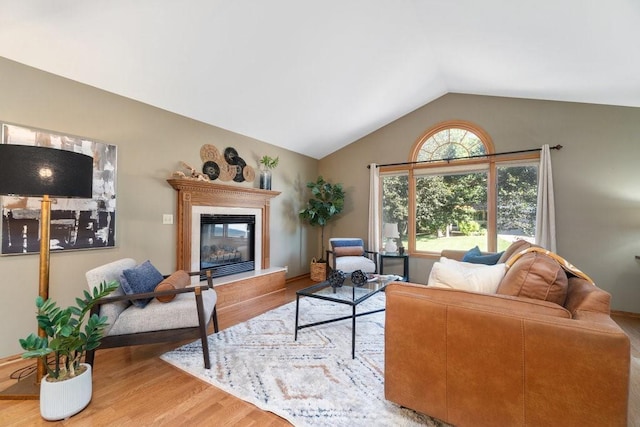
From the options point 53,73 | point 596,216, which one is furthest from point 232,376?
point 596,216

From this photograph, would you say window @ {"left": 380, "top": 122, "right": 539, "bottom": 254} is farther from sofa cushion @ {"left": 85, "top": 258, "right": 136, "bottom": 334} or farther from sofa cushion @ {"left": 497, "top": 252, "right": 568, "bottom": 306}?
sofa cushion @ {"left": 85, "top": 258, "right": 136, "bottom": 334}

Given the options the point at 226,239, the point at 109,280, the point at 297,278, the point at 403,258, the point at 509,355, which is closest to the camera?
the point at 509,355

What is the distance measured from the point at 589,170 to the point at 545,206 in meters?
Answer: 0.68

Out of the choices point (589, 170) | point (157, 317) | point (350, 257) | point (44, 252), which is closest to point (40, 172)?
point (44, 252)

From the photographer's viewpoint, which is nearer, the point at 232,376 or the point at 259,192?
the point at 232,376

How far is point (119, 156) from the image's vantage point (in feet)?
9.18

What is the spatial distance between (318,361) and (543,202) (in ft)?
12.3

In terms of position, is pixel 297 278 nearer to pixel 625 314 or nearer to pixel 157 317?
pixel 157 317

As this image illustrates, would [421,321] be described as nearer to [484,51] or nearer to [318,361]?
[318,361]

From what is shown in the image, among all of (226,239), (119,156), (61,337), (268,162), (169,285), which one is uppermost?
(268,162)

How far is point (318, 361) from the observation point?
2.21 m

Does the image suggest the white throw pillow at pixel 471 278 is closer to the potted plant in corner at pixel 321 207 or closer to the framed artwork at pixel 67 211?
the framed artwork at pixel 67 211

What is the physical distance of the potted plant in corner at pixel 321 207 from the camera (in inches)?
200

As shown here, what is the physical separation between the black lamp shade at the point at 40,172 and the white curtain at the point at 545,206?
16.7ft
